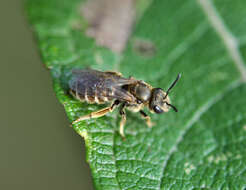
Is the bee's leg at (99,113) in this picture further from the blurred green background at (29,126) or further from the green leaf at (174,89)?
A: the blurred green background at (29,126)

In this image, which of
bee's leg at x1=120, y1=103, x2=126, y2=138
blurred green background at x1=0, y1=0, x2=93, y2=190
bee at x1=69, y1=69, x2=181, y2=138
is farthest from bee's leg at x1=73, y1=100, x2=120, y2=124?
blurred green background at x1=0, y1=0, x2=93, y2=190

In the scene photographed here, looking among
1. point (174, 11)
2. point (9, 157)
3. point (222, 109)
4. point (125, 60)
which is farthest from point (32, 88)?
point (222, 109)

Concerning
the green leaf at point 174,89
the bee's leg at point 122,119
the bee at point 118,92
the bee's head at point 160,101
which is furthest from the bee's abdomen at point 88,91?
the bee's head at point 160,101

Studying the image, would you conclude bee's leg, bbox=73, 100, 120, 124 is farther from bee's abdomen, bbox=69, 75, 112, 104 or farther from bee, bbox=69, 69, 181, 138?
bee's abdomen, bbox=69, 75, 112, 104

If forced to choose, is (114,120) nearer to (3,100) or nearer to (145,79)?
(145,79)

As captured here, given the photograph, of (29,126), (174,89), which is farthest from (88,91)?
(29,126)

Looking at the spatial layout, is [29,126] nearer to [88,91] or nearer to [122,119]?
[88,91]
